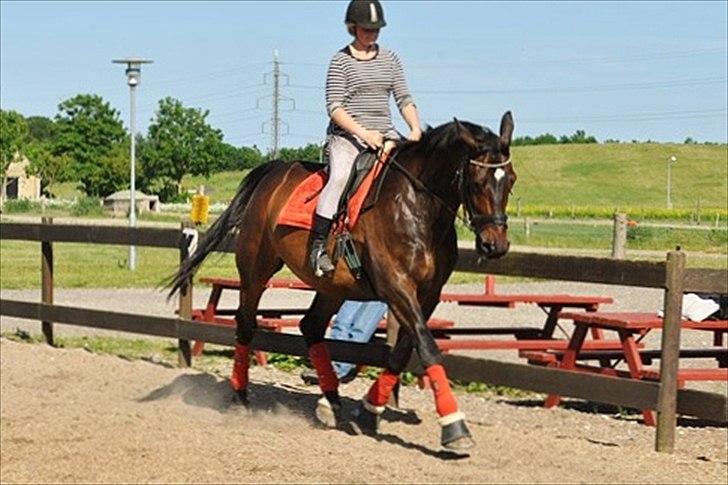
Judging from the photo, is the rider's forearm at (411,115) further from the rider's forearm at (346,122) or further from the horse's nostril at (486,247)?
the horse's nostril at (486,247)

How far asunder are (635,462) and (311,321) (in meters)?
2.65

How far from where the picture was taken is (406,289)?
24.8 ft

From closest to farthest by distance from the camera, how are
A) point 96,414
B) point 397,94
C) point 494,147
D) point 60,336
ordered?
point 494,147, point 397,94, point 96,414, point 60,336

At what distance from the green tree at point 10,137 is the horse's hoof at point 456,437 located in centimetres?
8475

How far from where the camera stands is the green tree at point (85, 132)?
91.6 m

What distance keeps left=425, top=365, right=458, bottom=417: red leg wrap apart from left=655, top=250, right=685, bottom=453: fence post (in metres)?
1.61

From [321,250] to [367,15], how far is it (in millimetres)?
1602

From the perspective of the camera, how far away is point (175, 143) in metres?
53.2

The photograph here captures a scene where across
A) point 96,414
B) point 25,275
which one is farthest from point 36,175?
point 96,414

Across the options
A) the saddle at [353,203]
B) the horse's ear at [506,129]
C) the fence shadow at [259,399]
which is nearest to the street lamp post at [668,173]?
the fence shadow at [259,399]

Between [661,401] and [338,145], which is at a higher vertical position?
[338,145]

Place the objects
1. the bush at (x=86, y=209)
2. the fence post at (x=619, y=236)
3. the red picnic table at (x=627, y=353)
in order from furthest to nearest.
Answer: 1. the bush at (x=86, y=209)
2. the fence post at (x=619, y=236)
3. the red picnic table at (x=627, y=353)

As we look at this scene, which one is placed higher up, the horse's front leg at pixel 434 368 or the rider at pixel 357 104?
the rider at pixel 357 104

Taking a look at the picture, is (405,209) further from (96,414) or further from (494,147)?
(96,414)
